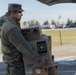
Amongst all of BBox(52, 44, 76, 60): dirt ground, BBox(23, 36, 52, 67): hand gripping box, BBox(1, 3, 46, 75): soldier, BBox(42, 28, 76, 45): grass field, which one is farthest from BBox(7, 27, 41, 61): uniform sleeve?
BBox(42, 28, 76, 45): grass field

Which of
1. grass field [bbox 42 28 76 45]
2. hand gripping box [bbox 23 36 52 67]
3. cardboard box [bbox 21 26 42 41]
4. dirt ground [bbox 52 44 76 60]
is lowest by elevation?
grass field [bbox 42 28 76 45]

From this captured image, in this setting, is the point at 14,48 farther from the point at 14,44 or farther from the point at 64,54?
the point at 64,54

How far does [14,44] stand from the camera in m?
4.92

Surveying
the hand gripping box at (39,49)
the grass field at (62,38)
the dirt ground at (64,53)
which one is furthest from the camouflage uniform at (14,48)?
the grass field at (62,38)

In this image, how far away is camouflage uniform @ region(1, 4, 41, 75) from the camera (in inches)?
192

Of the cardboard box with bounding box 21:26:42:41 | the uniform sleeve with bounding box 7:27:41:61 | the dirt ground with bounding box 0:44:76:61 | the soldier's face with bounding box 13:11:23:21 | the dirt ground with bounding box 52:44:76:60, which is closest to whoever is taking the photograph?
the uniform sleeve with bounding box 7:27:41:61

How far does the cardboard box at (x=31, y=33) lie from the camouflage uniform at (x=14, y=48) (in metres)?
0.19

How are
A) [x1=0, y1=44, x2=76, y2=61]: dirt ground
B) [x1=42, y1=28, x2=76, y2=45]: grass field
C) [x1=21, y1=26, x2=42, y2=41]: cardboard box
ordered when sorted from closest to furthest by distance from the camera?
[x1=21, y1=26, x2=42, y2=41]: cardboard box → [x1=0, y1=44, x2=76, y2=61]: dirt ground → [x1=42, y1=28, x2=76, y2=45]: grass field

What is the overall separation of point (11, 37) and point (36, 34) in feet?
1.43

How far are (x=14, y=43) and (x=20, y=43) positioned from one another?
0.09 meters

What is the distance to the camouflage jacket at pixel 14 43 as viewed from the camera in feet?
16.0

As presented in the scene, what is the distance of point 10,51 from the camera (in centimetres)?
504

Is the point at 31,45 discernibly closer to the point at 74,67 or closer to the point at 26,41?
the point at 26,41

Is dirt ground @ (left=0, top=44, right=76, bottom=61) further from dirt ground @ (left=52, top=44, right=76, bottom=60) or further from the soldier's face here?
the soldier's face
